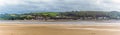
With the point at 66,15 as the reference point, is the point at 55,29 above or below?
below

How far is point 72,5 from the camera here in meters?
4.48

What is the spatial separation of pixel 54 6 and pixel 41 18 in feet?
1.18

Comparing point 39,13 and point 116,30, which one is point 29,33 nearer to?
point 39,13

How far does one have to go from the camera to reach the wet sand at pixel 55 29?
442 cm

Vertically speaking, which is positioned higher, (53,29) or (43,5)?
(43,5)

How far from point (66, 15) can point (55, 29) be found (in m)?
0.34

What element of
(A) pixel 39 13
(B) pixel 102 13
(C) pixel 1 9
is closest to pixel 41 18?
(A) pixel 39 13

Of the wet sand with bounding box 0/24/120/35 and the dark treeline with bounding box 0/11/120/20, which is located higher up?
the dark treeline with bounding box 0/11/120/20

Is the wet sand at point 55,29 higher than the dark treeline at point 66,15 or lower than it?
lower

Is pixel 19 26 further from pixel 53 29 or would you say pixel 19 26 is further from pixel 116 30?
pixel 116 30

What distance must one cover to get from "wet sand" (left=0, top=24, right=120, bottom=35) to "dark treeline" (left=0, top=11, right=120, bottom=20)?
165 mm

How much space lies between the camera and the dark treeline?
4.50 metres

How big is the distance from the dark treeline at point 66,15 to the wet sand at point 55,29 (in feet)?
0.54

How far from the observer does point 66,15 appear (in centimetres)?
456
